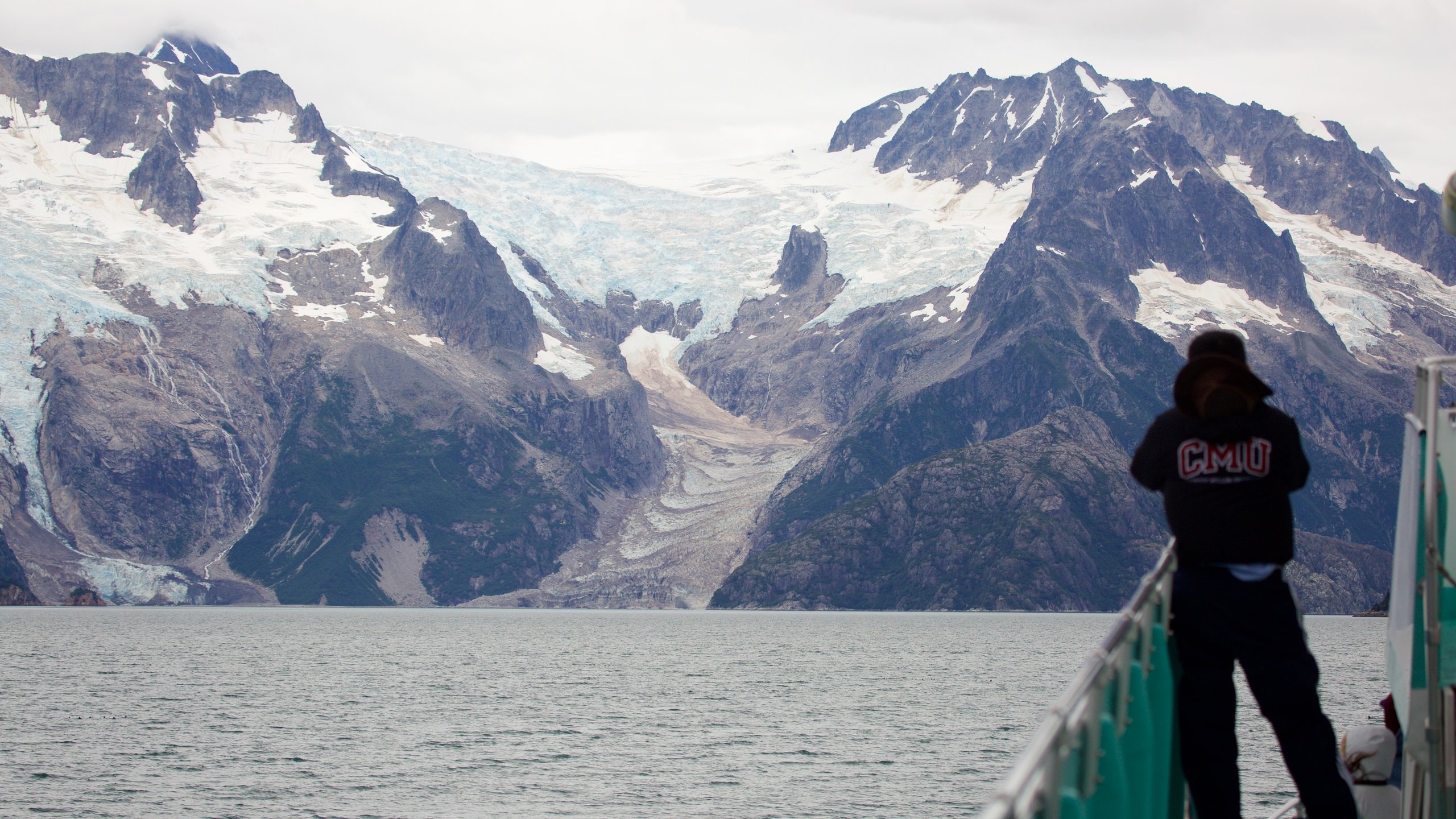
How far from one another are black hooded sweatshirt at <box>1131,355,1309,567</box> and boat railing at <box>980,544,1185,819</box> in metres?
0.38

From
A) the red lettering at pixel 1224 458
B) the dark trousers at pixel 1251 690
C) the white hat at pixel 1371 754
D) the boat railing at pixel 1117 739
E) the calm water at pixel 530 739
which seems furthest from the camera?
the calm water at pixel 530 739

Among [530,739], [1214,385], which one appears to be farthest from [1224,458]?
[530,739]

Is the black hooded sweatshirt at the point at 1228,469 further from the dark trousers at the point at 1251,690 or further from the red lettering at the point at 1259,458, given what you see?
the dark trousers at the point at 1251,690

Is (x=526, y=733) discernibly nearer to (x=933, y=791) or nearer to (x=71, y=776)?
(x=71, y=776)

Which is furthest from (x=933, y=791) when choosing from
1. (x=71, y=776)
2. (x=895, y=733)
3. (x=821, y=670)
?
(x=821, y=670)

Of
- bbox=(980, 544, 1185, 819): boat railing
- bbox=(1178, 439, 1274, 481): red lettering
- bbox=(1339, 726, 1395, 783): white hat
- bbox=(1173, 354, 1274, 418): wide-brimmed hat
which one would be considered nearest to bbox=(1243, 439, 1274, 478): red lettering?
bbox=(1178, 439, 1274, 481): red lettering

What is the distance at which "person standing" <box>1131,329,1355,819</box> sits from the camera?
10188mm

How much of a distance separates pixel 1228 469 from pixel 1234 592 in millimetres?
808

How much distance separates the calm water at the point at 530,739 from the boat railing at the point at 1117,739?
5868 cm

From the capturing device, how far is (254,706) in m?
125

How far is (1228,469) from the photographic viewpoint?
33.7 feet

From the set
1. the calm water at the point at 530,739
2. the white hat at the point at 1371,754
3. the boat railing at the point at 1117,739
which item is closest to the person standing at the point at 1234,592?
the boat railing at the point at 1117,739

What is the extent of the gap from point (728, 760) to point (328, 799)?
961 inches

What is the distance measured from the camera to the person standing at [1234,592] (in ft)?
33.4
